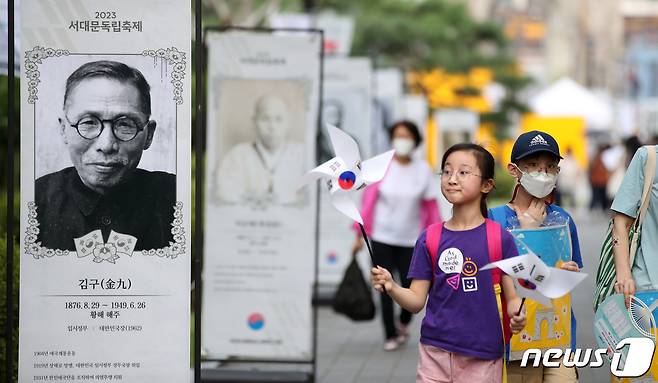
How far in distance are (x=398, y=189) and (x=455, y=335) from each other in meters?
5.78

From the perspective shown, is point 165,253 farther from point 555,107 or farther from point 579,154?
point 579,154

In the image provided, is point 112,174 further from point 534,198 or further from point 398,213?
point 398,213

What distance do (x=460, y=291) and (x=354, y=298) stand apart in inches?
174

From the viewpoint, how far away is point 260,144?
1011cm

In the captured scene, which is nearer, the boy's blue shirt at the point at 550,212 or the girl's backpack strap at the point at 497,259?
the girl's backpack strap at the point at 497,259

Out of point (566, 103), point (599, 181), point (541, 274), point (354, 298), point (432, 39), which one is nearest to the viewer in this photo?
point (541, 274)

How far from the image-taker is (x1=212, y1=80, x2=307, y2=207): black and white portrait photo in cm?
1007

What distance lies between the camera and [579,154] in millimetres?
54188

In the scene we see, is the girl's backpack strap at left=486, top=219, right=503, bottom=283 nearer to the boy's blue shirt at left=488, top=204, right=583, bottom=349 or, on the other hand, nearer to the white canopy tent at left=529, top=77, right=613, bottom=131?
the boy's blue shirt at left=488, top=204, right=583, bottom=349

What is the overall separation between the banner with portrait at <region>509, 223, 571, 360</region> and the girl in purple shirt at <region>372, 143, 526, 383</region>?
0.38 metres

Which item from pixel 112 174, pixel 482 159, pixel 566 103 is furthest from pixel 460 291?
pixel 566 103

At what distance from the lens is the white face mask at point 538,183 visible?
6.49m

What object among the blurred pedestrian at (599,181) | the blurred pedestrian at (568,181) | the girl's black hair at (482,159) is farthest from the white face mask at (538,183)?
the blurred pedestrian at (599,181)

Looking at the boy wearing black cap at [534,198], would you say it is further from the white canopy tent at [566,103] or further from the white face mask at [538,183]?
the white canopy tent at [566,103]
